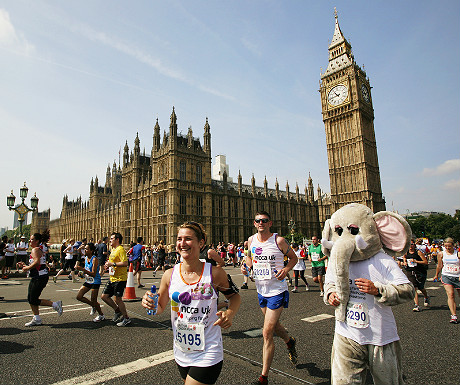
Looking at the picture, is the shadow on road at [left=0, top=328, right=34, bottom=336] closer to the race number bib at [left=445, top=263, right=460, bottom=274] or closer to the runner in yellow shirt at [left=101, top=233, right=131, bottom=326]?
the runner in yellow shirt at [left=101, top=233, right=131, bottom=326]

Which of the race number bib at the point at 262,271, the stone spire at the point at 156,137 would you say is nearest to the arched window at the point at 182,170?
the stone spire at the point at 156,137

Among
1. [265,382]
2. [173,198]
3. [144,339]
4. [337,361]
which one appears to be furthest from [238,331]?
[173,198]

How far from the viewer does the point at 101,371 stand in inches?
150

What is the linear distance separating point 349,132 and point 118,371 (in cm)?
5818

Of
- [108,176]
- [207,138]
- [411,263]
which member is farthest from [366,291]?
[108,176]

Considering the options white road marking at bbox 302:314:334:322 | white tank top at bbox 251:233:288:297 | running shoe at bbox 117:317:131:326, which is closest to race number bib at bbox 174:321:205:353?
white tank top at bbox 251:233:288:297

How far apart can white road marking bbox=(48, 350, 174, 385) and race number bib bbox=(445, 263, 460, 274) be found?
6342 mm

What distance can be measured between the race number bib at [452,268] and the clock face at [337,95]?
5464 cm

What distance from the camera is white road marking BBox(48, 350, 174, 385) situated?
3531mm

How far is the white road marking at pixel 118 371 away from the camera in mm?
3531

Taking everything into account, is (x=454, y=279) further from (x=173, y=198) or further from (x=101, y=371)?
(x=173, y=198)

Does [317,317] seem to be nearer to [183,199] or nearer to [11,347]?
[11,347]

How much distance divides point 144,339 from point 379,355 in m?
4.03

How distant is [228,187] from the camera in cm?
4953
